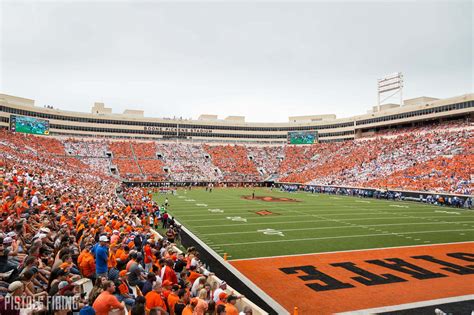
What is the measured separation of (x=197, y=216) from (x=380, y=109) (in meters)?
46.6

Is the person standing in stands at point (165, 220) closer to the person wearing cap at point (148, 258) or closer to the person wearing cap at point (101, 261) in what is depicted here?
the person wearing cap at point (148, 258)

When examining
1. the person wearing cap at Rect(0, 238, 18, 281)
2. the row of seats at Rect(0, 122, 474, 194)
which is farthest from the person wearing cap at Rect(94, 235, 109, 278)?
the row of seats at Rect(0, 122, 474, 194)

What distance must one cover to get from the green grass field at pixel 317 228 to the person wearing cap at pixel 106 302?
24.5 feet

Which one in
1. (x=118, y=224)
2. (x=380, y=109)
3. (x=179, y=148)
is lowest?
(x=118, y=224)

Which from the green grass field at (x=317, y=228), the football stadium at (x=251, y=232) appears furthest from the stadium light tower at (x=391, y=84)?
the green grass field at (x=317, y=228)

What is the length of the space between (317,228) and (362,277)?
759cm

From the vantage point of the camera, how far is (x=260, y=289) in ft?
29.4

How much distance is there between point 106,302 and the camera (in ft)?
16.1

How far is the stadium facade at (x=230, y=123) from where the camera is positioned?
4809 centimetres

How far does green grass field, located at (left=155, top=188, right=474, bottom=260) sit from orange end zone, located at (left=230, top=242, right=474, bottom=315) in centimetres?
112

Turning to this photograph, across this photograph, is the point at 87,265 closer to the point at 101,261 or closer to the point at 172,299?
the point at 101,261

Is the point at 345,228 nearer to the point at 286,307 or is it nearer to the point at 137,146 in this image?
the point at 286,307

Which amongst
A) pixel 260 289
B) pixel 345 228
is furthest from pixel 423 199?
pixel 260 289

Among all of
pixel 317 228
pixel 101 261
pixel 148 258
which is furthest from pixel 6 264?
pixel 317 228
